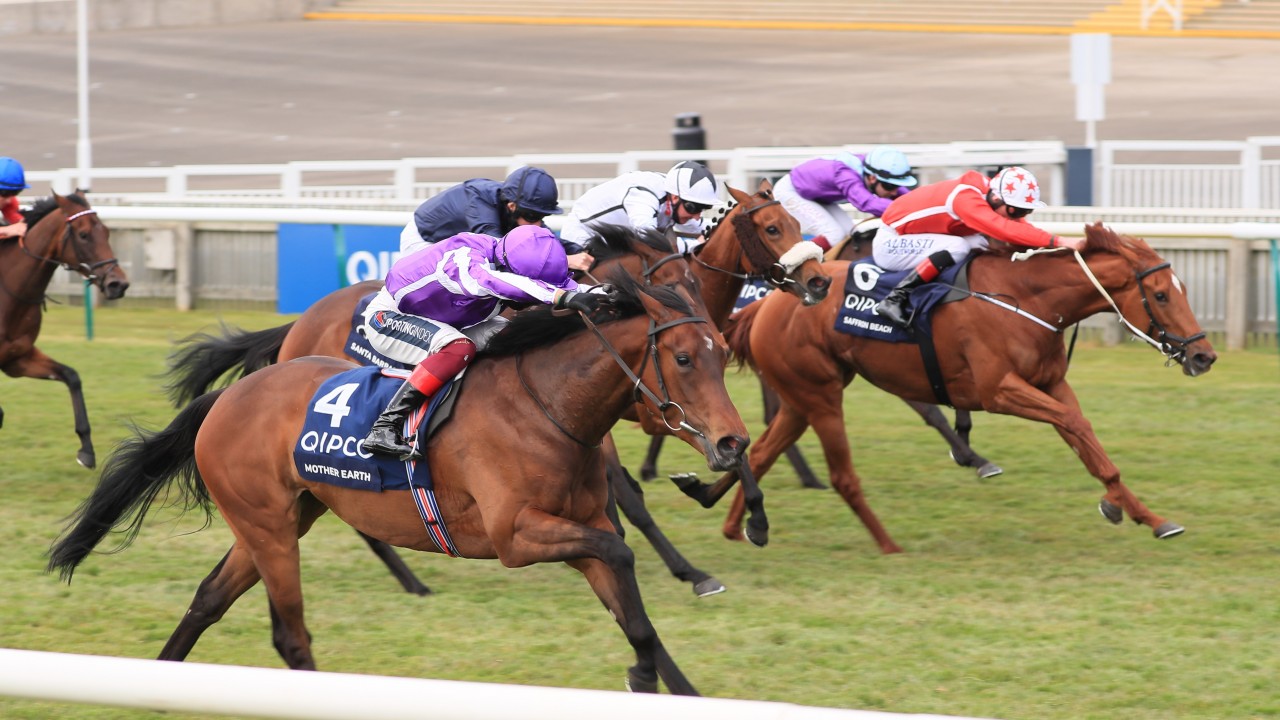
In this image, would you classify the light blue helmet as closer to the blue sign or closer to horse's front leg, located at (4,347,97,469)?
horse's front leg, located at (4,347,97,469)

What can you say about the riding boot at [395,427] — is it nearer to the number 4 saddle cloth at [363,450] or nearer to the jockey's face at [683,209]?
the number 4 saddle cloth at [363,450]

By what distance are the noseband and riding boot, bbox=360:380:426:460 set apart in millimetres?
3356

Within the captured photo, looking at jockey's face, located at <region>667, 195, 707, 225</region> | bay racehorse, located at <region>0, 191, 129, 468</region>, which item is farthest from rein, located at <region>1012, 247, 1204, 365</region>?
bay racehorse, located at <region>0, 191, 129, 468</region>

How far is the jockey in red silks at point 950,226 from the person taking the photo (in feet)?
22.4

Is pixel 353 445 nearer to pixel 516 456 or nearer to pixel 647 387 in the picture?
pixel 516 456

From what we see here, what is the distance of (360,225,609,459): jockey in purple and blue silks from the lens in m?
4.52

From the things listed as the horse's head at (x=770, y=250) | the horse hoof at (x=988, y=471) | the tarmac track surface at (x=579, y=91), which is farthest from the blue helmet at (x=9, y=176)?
the tarmac track surface at (x=579, y=91)

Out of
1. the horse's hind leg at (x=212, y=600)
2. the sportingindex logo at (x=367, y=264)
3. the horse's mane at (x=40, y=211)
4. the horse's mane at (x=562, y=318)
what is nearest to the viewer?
the horse's mane at (x=562, y=318)

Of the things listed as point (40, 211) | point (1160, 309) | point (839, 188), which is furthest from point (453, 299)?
point (40, 211)

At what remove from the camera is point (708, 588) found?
591 cm

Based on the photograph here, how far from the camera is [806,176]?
844 cm

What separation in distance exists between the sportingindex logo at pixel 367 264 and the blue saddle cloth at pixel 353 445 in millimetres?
7379

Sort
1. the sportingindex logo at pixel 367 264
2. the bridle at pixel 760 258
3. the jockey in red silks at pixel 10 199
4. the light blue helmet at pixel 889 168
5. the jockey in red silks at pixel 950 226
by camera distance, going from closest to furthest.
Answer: the bridle at pixel 760 258, the jockey in red silks at pixel 950 226, the light blue helmet at pixel 889 168, the jockey in red silks at pixel 10 199, the sportingindex logo at pixel 367 264

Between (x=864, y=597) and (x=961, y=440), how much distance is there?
257cm
